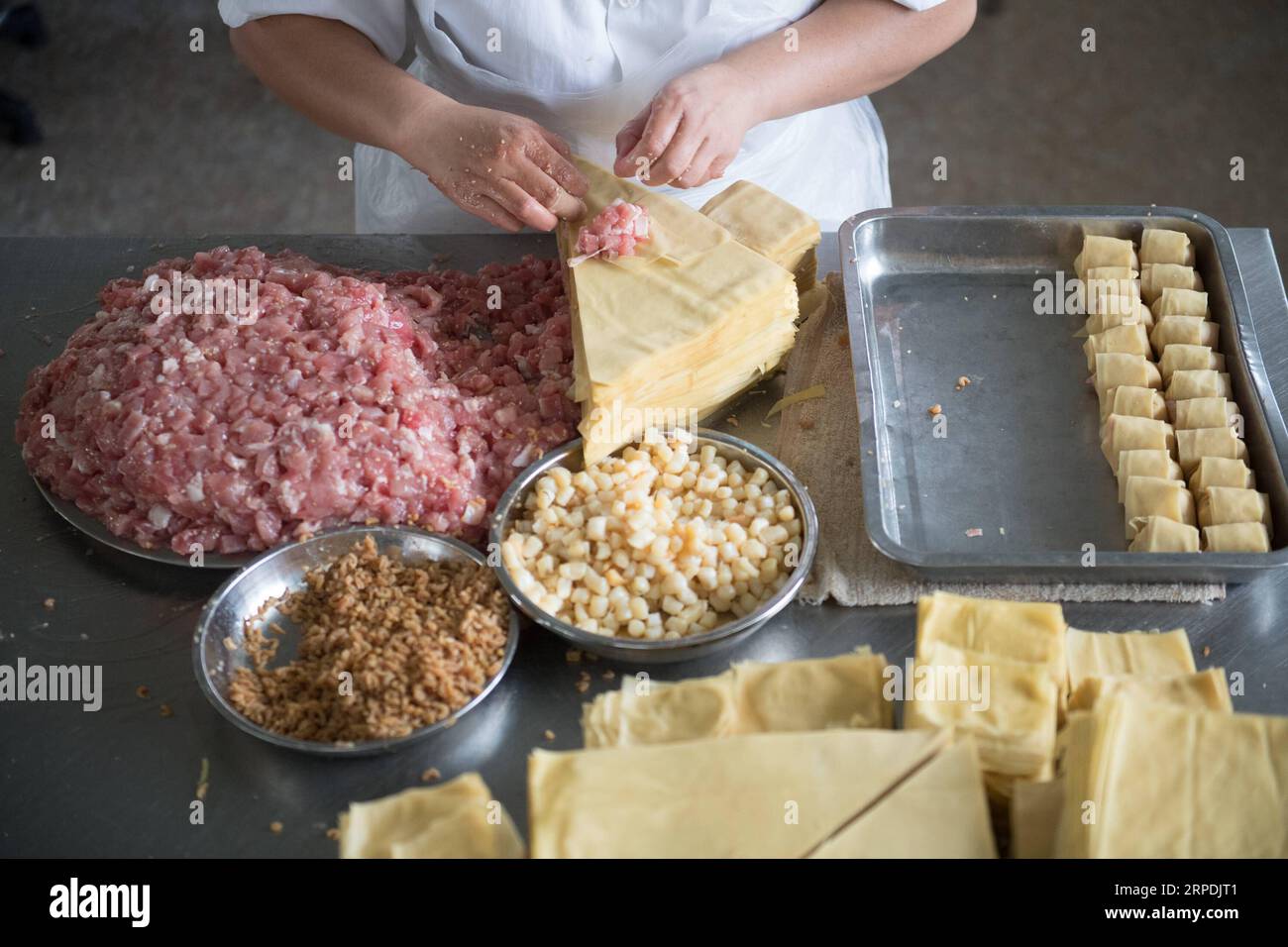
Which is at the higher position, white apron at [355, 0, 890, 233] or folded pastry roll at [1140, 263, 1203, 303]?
white apron at [355, 0, 890, 233]

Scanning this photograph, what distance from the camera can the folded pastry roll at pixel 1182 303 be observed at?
7.66 ft

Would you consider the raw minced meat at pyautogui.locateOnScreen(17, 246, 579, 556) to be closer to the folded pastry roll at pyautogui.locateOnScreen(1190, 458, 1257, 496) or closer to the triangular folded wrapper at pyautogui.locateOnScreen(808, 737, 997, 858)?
the triangular folded wrapper at pyautogui.locateOnScreen(808, 737, 997, 858)

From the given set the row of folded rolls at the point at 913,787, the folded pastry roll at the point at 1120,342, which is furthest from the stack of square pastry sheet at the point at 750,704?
the folded pastry roll at the point at 1120,342

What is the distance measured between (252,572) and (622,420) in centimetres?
66

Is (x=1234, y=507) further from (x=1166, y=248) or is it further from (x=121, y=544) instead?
(x=121, y=544)

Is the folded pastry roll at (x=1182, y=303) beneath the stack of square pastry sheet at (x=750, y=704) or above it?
above

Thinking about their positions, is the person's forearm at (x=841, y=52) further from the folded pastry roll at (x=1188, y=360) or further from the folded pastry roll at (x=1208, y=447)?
the folded pastry roll at (x=1208, y=447)

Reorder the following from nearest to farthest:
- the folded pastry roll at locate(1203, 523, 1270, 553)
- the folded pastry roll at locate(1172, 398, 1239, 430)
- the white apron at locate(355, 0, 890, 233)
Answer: the folded pastry roll at locate(1203, 523, 1270, 553) → the folded pastry roll at locate(1172, 398, 1239, 430) → the white apron at locate(355, 0, 890, 233)

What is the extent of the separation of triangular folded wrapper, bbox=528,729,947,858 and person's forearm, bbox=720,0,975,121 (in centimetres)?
139

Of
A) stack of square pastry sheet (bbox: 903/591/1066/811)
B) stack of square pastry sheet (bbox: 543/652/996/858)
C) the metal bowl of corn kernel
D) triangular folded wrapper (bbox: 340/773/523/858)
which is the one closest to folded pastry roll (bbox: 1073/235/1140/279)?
the metal bowl of corn kernel

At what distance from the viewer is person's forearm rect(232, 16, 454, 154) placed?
7.80ft

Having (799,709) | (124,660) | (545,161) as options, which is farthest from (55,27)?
(799,709)

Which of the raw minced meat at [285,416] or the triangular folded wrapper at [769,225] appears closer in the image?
the raw minced meat at [285,416]

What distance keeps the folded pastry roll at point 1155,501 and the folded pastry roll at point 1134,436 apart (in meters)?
0.09
